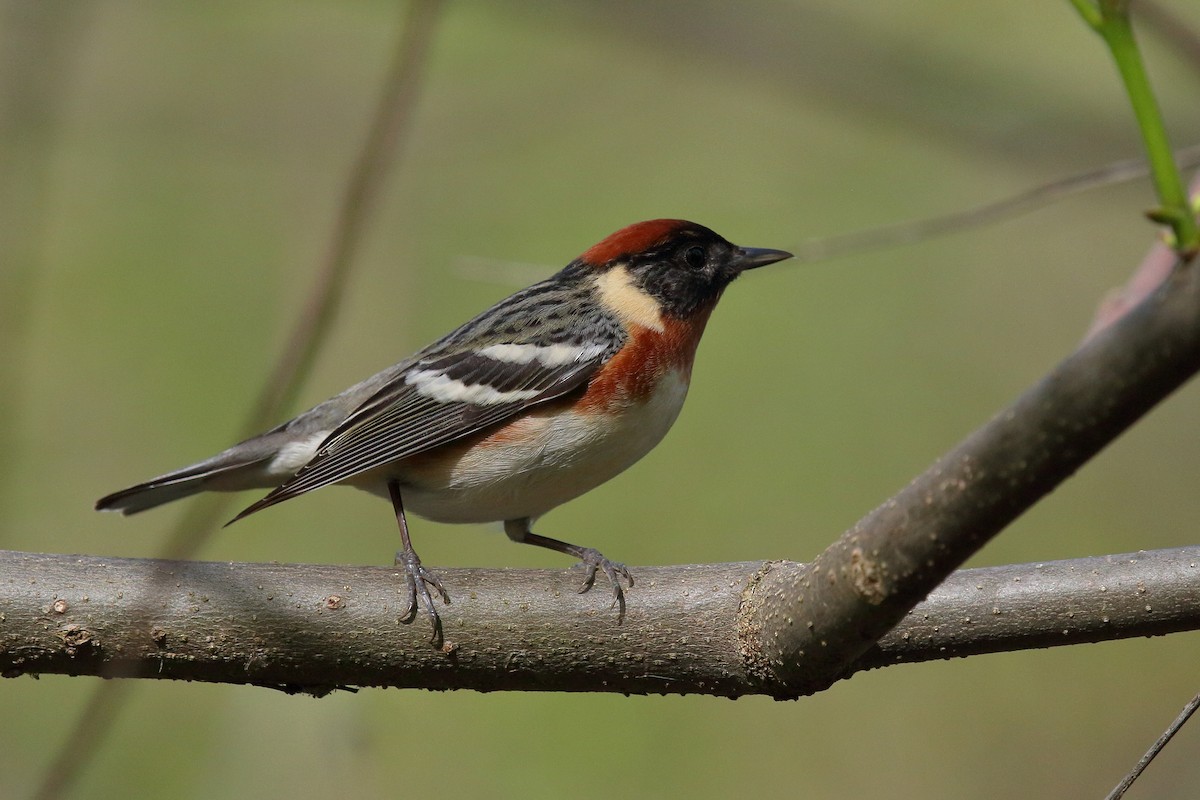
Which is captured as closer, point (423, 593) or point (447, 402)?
point (423, 593)

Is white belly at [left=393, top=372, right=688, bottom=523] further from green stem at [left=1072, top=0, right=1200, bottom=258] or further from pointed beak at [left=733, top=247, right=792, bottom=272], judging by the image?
green stem at [left=1072, top=0, right=1200, bottom=258]

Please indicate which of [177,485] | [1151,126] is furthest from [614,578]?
[177,485]

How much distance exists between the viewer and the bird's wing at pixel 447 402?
4.46 meters

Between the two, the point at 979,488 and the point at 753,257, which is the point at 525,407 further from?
the point at 979,488

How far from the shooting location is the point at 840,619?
97.7 inches

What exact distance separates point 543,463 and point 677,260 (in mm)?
1244

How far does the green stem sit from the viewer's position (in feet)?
4.75

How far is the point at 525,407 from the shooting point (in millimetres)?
4461

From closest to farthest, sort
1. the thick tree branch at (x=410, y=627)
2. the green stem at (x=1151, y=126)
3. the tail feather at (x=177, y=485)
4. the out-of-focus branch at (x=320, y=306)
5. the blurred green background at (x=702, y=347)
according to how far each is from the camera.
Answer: the green stem at (x=1151, y=126) → the out-of-focus branch at (x=320, y=306) → the thick tree branch at (x=410, y=627) → the tail feather at (x=177, y=485) → the blurred green background at (x=702, y=347)

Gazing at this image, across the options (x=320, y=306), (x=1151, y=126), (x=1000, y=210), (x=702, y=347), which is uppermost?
(x=1151, y=126)

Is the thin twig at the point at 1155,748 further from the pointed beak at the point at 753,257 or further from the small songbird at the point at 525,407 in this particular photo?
the pointed beak at the point at 753,257

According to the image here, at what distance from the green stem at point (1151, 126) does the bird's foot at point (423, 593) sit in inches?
87.6

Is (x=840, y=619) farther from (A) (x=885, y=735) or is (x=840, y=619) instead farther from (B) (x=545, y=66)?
(B) (x=545, y=66)

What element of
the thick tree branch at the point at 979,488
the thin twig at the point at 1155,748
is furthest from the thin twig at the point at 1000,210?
the thin twig at the point at 1155,748
